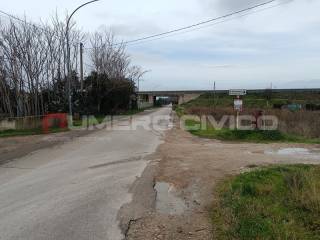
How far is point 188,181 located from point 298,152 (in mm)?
6841

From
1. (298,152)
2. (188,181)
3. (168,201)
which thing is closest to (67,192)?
(168,201)

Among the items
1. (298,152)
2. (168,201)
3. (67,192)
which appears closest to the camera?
(168,201)

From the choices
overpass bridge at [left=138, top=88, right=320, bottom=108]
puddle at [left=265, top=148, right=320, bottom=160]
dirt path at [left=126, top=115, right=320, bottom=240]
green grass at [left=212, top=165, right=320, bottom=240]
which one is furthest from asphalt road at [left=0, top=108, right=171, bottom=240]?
overpass bridge at [left=138, top=88, right=320, bottom=108]

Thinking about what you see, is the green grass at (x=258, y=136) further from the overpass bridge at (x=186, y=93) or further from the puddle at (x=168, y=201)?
the overpass bridge at (x=186, y=93)

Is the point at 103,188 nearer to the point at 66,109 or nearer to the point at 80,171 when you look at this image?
the point at 80,171

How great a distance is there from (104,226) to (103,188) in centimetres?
269

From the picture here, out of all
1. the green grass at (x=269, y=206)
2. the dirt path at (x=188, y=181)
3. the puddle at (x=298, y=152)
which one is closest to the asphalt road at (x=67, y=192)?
the dirt path at (x=188, y=181)

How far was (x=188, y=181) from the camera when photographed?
9.65 meters

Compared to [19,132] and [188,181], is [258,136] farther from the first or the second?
[19,132]

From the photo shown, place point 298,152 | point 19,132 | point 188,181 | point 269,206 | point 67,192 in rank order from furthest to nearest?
A: point 19,132, point 298,152, point 188,181, point 67,192, point 269,206

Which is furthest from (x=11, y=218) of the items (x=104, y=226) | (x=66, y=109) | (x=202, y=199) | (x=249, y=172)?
(x=66, y=109)

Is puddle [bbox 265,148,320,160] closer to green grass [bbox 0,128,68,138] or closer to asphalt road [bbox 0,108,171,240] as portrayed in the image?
asphalt road [bbox 0,108,171,240]

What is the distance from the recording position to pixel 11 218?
21.6ft

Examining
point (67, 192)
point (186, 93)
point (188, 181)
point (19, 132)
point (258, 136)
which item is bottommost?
point (186, 93)
